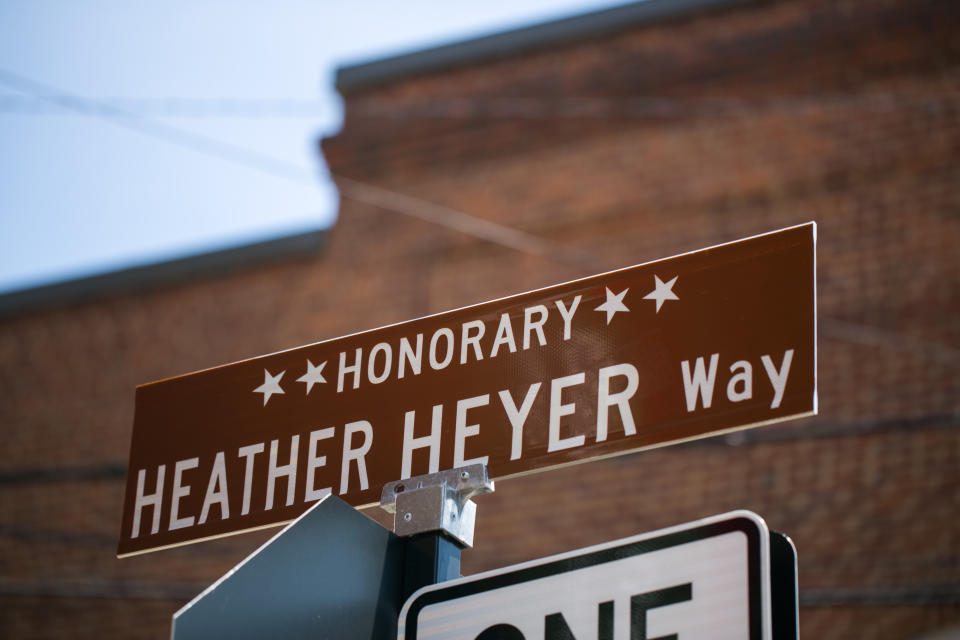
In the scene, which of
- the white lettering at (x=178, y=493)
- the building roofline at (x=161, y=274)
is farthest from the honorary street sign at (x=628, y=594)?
the building roofline at (x=161, y=274)

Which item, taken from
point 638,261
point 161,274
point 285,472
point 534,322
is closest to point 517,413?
point 534,322

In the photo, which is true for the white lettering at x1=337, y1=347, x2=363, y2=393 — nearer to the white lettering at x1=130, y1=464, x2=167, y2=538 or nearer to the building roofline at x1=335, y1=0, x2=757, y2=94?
the white lettering at x1=130, y1=464, x2=167, y2=538

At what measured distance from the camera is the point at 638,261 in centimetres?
764

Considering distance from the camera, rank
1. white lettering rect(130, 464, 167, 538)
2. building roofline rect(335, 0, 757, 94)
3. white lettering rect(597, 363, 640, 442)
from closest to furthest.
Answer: white lettering rect(597, 363, 640, 442) → white lettering rect(130, 464, 167, 538) → building roofline rect(335, 0, 757, 94)

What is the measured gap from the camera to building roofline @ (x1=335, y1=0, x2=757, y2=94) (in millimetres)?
8055

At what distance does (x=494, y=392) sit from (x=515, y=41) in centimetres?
651

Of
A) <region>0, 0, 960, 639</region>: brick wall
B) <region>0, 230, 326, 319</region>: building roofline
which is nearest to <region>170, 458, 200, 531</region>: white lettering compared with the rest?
<region>0, 0, 960, 639</region>: brick wall

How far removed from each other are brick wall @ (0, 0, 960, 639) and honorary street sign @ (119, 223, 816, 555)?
4.91 meters

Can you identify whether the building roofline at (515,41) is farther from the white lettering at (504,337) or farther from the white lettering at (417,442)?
the white lettering at (417,442)

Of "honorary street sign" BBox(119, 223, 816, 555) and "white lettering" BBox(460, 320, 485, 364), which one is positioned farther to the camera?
"white lettering" BBox(460, 320, 485, 364)

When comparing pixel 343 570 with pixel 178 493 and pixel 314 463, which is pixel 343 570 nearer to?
pixel 314 463

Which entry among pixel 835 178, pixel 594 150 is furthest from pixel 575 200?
pixel 835 178

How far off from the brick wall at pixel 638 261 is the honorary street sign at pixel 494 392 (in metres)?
4.91

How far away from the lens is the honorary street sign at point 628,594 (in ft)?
5.54
